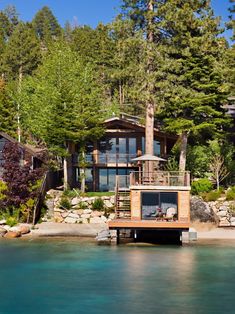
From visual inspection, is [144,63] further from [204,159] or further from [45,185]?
[45,185]

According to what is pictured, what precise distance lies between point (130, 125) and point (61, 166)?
860cm

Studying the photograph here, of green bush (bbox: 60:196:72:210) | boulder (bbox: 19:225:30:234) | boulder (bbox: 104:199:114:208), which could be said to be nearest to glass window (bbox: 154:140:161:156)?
boulder (bbox: 104:199:114:208)

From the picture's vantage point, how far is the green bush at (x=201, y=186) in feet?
138

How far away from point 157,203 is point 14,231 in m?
10.3

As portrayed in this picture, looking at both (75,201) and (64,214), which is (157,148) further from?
Answer: (64,214)

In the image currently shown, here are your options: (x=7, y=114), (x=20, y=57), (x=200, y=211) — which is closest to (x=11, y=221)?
(x=200, y=211)

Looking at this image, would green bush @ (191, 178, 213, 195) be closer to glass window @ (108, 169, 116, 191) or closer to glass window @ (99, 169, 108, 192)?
glass window @ (108, 169, 116, 191)

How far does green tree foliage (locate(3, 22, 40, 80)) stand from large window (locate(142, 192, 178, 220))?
1917 inches

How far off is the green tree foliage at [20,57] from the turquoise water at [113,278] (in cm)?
4955

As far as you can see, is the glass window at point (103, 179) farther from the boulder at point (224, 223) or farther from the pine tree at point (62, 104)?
the boulder at point (224, 223)

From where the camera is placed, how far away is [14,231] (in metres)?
36.8

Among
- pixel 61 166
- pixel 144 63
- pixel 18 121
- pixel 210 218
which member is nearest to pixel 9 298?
pixel 210 218

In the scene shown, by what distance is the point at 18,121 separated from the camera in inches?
2192

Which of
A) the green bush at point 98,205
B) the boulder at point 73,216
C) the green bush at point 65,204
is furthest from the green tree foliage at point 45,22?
the boulder at point 73,216
